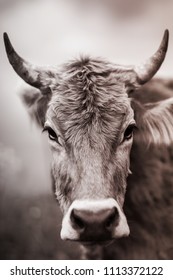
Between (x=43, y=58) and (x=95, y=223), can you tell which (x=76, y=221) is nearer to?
(x=95, y=223)

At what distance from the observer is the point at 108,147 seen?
1910mm

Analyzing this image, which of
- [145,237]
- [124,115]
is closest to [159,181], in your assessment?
[145,237]

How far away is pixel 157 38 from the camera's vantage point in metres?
2.25

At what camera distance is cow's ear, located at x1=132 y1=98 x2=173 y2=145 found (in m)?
2.11

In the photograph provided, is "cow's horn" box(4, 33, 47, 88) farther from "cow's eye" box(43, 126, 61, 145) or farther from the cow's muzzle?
the cow's muzzle

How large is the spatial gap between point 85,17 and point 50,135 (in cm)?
70

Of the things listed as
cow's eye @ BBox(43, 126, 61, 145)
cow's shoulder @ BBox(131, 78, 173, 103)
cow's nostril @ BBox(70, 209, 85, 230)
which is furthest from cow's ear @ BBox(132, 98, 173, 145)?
cow's nostril @ BBox(70, 209, 85, 230)

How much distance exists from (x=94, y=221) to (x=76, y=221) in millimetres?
85

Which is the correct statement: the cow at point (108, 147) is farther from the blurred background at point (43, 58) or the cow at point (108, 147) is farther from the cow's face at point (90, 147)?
the blurred background at point (43, 58)

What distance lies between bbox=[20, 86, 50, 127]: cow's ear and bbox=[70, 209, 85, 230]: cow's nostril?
52 centimetres

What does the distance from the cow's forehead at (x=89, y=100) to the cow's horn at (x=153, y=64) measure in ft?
0.30

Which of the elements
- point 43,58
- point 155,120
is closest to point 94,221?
point 155,120
